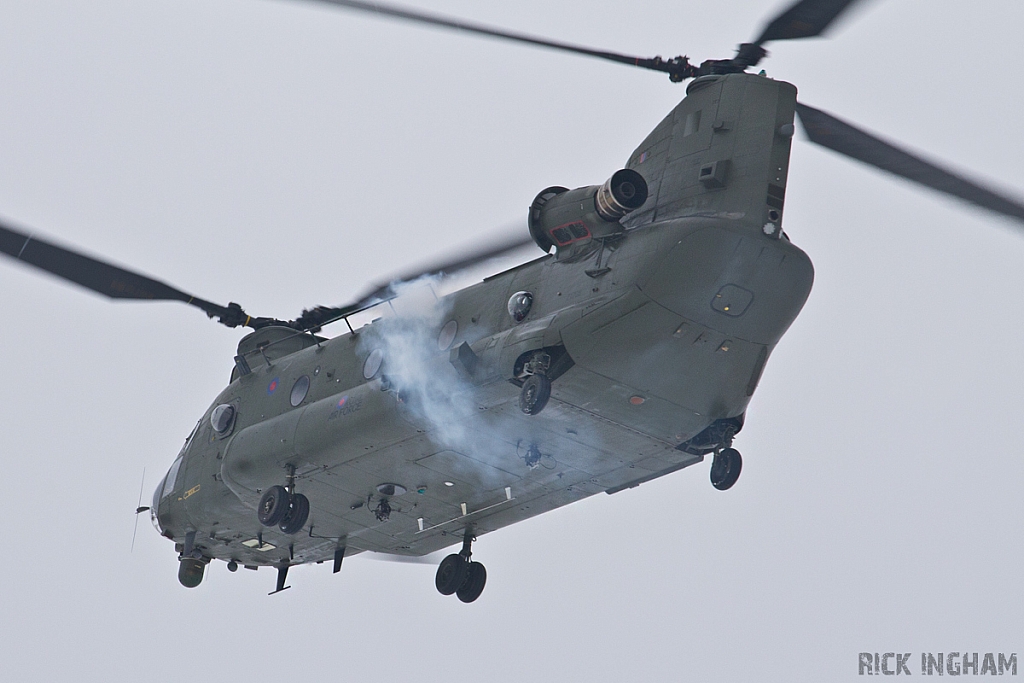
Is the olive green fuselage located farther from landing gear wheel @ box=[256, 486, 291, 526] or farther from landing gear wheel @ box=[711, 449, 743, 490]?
landing gear wheel @ box=[711, 449, 743, 490]

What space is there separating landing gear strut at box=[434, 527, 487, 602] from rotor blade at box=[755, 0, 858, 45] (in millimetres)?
12301

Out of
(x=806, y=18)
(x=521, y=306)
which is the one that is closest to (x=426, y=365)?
(x=521, y=306)

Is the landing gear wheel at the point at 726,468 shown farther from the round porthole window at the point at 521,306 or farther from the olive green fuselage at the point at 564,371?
the round porthole window at the point at 521,306

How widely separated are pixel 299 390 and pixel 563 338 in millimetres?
7787

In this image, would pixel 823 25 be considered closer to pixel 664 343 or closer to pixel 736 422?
pixel 664 343

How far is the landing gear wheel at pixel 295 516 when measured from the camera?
30516 millimetres

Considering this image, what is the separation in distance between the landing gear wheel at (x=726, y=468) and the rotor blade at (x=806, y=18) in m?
6.89

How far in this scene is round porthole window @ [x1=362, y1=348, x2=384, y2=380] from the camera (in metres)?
29.9

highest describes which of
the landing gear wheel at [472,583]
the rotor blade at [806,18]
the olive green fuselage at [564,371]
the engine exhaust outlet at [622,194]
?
the rotor blade at [806,18]

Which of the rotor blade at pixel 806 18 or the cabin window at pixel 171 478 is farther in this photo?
the cabin window at pixel 171 478

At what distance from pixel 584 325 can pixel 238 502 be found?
10.3m

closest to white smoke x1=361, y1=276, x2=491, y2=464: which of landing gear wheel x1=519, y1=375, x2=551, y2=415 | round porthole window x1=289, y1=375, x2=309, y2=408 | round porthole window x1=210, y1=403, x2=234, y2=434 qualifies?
landing gear wheel x1=519, y1=375, x2=551, y2=415

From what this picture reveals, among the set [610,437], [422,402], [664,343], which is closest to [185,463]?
[422,402]

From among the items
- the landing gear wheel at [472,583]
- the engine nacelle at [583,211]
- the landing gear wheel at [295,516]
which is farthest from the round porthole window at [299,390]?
the engine nacelle at [583,211]
